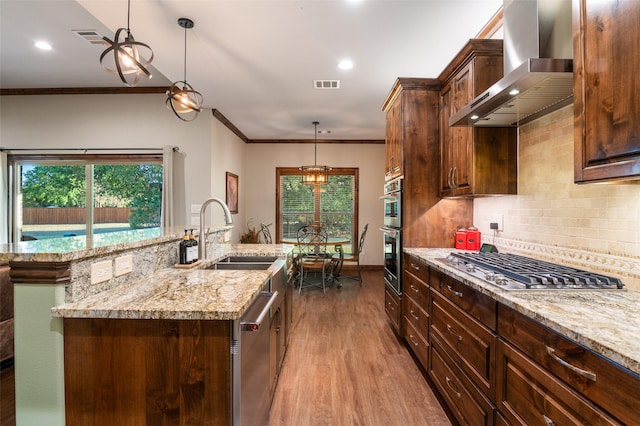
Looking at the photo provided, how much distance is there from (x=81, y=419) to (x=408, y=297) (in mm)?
2356

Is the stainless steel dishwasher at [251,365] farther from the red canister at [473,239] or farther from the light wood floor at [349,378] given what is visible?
the red canister at [473,239]

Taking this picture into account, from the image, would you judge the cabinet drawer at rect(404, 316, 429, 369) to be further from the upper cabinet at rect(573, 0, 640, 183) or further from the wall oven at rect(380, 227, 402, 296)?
the upper cabinet at rect(573, 0, 640, 183)

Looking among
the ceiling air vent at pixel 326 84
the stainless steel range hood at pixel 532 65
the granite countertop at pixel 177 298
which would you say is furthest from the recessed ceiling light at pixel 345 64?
the granite countertop at pixel 177 298

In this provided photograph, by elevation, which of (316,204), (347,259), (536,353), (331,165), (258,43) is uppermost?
(258,43)

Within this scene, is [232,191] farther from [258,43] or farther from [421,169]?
[421,169]

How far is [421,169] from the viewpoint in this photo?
113 inches

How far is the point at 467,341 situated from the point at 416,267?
0.92m

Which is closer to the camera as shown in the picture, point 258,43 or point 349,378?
point 349,378

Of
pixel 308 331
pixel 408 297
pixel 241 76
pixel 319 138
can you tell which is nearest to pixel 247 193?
pixel 319 138

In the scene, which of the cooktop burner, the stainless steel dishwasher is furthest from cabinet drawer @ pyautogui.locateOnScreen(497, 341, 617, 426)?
the stainless steel dishwasher

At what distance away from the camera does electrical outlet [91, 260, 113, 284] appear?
4.02 feet

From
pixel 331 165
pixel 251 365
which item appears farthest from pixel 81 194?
→ pixel 251 365

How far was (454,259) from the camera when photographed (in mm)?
2102

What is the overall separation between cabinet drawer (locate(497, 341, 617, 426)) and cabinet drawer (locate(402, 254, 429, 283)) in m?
0.99
